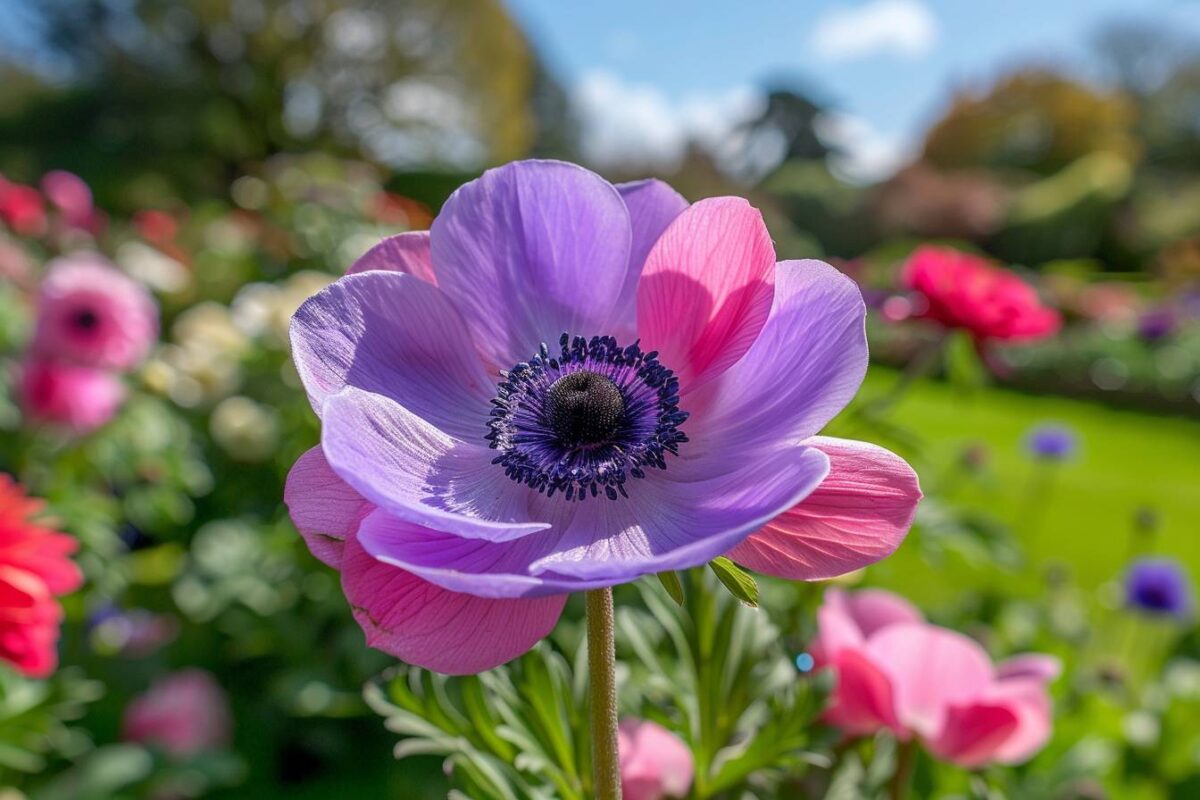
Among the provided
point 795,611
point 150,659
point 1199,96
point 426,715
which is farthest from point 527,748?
point 1199,96

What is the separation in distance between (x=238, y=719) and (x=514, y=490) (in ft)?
5.29

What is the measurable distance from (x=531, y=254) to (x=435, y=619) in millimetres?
178

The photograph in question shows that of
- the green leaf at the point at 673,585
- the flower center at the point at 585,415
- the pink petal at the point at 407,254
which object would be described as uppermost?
the pink petal at the point at 407,254

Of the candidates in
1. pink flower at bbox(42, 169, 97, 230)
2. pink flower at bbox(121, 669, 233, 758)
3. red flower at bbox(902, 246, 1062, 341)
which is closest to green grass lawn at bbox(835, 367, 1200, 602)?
red flower at bbox(902, 246, 1062, 341)

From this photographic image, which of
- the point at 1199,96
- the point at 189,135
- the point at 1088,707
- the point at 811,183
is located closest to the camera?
the point at 1088,707

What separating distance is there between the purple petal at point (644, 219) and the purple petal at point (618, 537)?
9 cm

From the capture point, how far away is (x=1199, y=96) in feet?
70.7

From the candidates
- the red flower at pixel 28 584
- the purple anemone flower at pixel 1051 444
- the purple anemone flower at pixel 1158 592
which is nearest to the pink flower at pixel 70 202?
the red flower at pixel 28 584

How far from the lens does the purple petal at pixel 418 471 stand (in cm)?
31

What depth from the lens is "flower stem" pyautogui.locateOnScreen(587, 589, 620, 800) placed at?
1.04 feet

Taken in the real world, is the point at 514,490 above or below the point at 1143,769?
above

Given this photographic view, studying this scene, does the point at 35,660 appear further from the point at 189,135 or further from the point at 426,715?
the point at 189,135

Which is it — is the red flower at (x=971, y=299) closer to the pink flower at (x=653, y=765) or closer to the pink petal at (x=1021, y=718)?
the pink petal at (x=1021, y=718)

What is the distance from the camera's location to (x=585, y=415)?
1.44 feet
